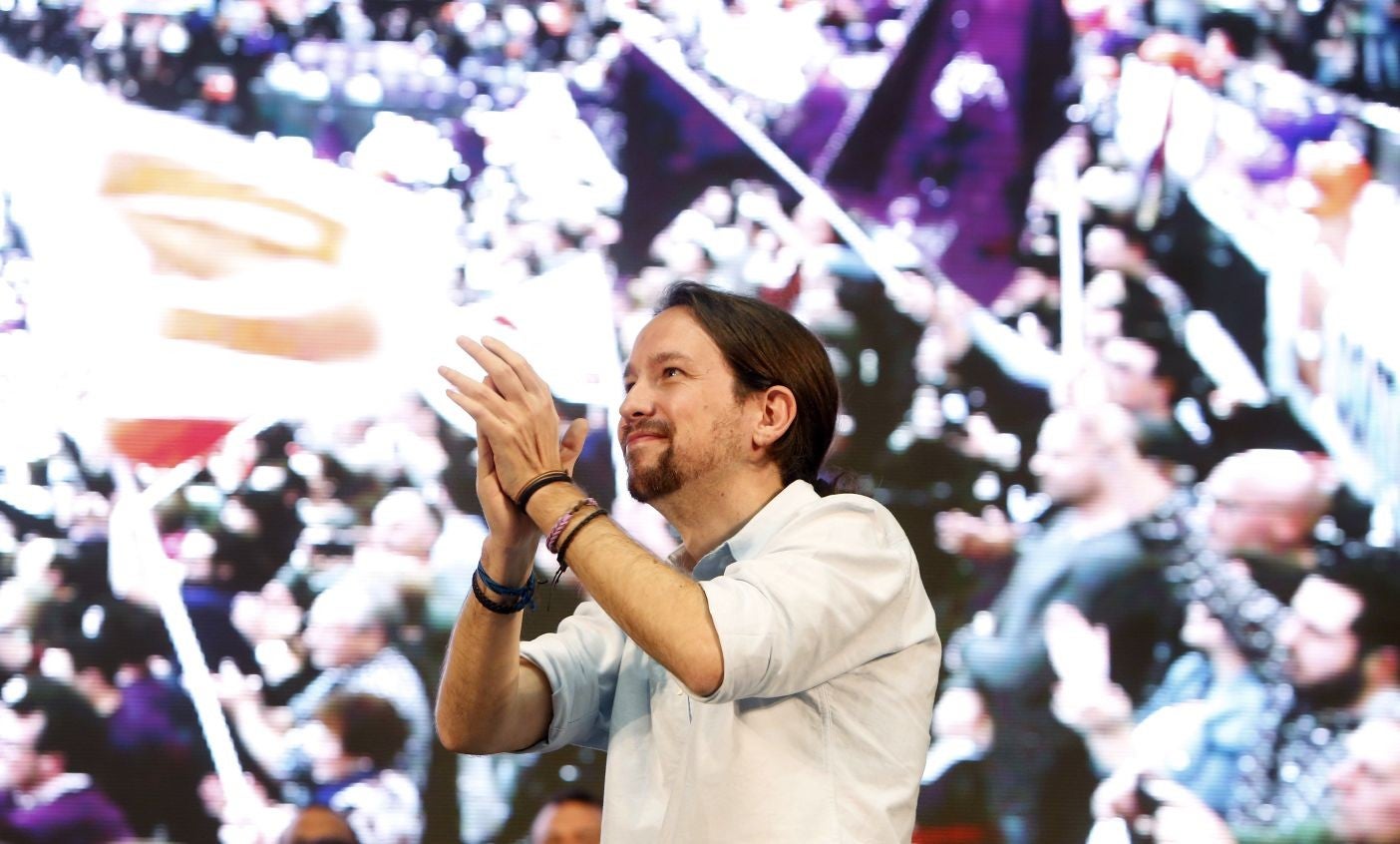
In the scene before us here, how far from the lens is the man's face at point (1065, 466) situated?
131 inches

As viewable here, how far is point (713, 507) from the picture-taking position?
1627 millimetres

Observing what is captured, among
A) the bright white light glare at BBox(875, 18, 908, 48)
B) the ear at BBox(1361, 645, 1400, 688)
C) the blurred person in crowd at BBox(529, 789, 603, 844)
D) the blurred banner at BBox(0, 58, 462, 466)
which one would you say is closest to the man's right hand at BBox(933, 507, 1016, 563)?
the ear at BBox(1361, 645, 1400, 688)

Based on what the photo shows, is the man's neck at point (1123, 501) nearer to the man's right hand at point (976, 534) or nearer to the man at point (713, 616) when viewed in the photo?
the man's right hand at point (976, 534)

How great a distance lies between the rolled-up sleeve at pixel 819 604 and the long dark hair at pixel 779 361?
0.65ft

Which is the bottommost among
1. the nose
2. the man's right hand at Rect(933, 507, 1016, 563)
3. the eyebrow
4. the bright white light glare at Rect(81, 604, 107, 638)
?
the bright white light glare at Rect(81, 604, 107, 638)

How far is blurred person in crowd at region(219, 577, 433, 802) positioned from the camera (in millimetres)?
3199

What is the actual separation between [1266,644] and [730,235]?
163 cm

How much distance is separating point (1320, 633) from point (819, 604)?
2399mm

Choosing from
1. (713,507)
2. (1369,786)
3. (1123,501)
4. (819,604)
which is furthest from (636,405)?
(1369,786)

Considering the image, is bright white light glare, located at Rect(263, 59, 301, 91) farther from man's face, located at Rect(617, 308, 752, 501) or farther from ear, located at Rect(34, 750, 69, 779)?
man's face, located at Rect(617, 308, 752, 501)

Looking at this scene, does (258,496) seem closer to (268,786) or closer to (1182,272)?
(268,786)

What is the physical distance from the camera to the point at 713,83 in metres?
3.52

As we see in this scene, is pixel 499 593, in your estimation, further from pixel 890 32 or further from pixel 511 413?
pixel 890 32

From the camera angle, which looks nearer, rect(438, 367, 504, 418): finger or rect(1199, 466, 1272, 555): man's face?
rect(438, 367, 504, 418): finger
